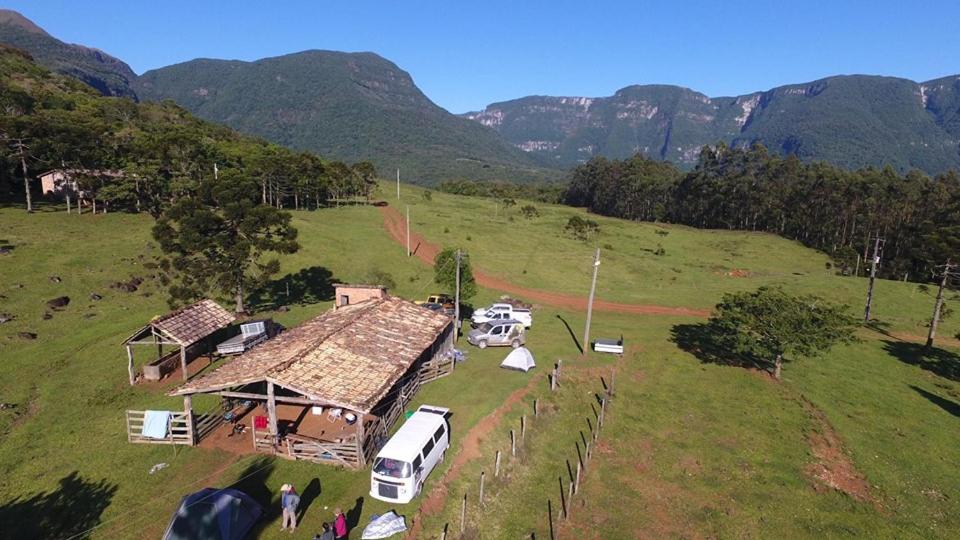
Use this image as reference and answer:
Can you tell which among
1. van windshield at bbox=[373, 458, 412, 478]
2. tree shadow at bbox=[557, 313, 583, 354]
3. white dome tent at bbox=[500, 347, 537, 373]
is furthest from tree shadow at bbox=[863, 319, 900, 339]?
van windshield at bbox=[373, 458, 412, 478]

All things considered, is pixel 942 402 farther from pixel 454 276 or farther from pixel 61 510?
pixel 61 510

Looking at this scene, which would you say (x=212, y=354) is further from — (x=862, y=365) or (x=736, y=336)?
(x=862, y=365)

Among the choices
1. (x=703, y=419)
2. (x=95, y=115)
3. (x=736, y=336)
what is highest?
(x=95, y=115)

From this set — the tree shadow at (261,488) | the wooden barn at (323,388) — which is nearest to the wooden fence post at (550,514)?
the wooden barn at (323,388)

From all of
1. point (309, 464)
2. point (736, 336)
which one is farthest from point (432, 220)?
point (309, 464)

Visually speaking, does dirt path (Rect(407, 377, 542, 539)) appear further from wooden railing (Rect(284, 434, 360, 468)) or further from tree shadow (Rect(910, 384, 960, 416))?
tree shadow (Rect(910, 384, 960, 416))

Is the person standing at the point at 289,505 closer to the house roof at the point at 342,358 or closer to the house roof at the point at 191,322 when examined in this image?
the house roof at the point at 342,358

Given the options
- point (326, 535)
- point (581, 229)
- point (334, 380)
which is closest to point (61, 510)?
point (334, 380)
